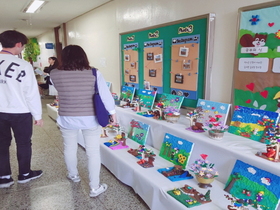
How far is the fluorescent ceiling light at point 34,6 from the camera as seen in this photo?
3865 mm

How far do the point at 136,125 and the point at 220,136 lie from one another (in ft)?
3.51

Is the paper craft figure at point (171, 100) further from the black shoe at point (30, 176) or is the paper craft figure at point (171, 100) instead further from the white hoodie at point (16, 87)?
the black shoe at point (30, 176)

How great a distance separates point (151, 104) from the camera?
2.91m

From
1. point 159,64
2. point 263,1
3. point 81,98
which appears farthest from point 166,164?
point 263,1

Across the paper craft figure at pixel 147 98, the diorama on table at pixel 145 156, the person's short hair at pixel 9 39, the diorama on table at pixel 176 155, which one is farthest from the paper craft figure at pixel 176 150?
the person's short hair at pixel 9 39

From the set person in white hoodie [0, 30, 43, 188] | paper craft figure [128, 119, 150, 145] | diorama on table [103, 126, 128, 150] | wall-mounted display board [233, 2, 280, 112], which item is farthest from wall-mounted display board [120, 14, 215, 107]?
person in white hoodie [0, 30, 43, 188]

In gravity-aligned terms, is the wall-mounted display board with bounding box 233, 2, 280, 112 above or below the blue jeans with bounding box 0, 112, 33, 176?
above

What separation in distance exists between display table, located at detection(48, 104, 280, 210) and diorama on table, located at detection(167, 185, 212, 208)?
0.03 metres

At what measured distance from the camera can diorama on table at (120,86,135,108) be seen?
3265 millimetres

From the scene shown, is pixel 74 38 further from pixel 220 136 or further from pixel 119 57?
pixel 220 136

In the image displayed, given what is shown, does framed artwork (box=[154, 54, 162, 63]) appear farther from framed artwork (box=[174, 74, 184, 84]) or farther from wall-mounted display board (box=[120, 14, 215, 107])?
framed artwork (box=[174, 74, 184, 84])

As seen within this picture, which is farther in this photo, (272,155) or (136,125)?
(136,125)

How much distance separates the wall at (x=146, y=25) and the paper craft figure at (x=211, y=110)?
103mm

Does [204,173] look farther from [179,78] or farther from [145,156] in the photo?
[179,78]
